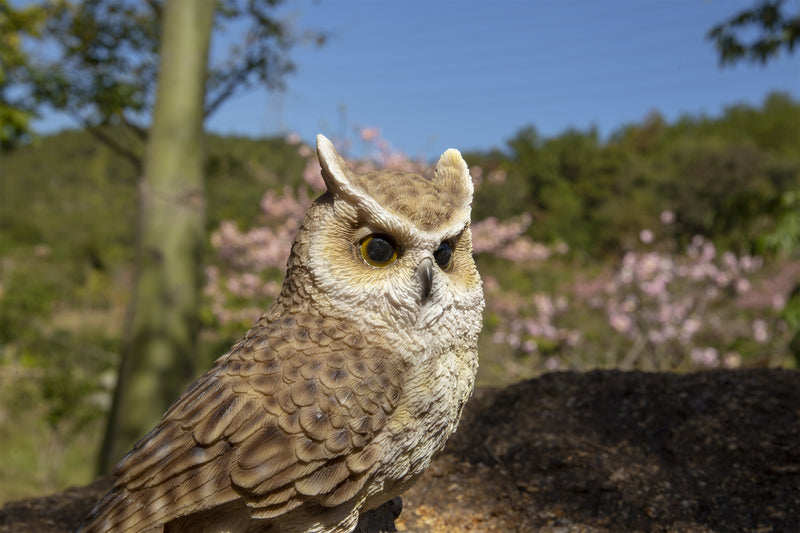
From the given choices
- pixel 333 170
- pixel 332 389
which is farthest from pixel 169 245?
pixel 332 389

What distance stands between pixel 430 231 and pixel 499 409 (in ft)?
6.93

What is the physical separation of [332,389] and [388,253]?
0.41m

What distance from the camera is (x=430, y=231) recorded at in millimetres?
1613

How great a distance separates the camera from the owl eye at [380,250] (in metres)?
1.63

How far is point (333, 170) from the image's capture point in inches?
64.7

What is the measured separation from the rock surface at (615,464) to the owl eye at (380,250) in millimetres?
1356

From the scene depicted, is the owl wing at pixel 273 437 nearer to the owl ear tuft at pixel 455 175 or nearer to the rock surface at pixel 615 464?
the owl ear tuft at pixel 455 175

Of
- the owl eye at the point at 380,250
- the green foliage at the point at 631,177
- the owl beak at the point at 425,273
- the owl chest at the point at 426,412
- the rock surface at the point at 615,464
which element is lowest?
the rock surface at the point at 615,464

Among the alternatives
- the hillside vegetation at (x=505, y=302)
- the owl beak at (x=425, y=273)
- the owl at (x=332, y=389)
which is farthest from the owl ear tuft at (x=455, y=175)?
the hillside vegetation at (x=505, y=302)

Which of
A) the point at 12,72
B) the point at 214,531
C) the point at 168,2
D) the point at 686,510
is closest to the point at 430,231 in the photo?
the point at 214,531

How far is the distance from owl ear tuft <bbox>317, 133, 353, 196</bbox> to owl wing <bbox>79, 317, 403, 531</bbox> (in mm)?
402

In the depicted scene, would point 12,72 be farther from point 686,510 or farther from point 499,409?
point 686,510

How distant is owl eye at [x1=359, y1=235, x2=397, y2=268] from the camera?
5.33 feet

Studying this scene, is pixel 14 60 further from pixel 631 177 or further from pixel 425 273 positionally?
pixel 631 177
